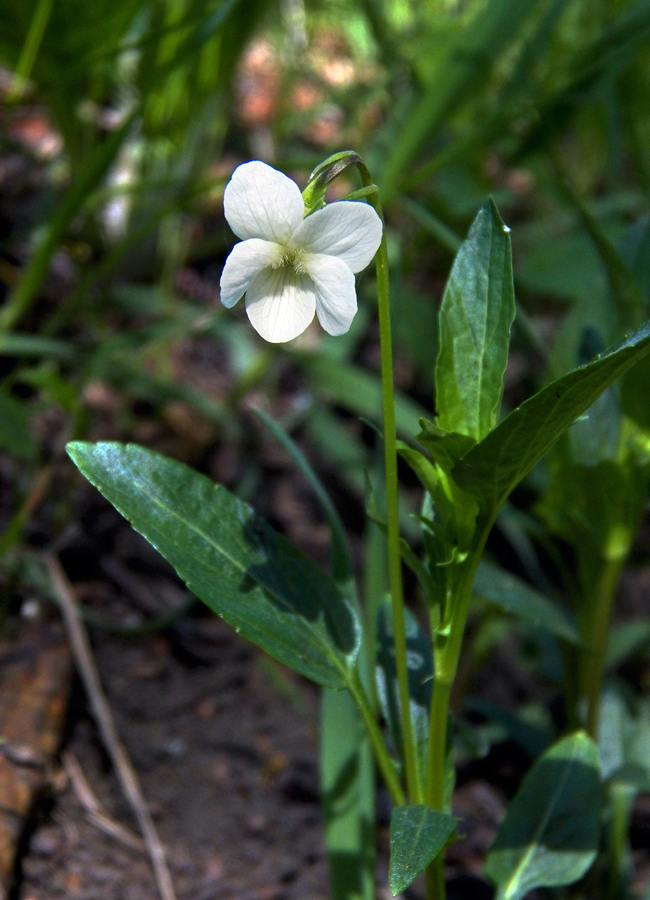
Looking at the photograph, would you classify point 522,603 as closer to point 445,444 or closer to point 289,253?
point 445,444

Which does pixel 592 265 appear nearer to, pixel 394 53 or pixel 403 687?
pixel 394 53

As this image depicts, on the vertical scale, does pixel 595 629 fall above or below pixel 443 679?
above

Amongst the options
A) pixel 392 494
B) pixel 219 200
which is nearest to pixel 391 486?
pixel 392 494

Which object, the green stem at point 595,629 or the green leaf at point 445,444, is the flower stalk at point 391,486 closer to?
the green leaf at point 445,444

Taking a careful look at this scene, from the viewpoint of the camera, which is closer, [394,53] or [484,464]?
[484,464]

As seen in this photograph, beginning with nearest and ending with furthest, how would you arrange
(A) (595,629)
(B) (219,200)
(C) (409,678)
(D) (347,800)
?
(C) (409,678)
(D) (347,800)
(A) (595,629)
(B) (219,200)

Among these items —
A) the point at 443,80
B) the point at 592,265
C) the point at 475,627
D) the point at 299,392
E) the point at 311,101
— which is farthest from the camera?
the point at 311,101

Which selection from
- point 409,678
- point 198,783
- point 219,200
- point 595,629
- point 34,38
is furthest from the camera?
point 219,200

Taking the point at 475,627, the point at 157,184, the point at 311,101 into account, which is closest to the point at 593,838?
the point at 475,627

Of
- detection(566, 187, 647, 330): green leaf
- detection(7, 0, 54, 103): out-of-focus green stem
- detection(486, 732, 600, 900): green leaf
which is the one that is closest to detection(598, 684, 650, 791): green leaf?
detection(486, 732, 600, 900): green leaf
